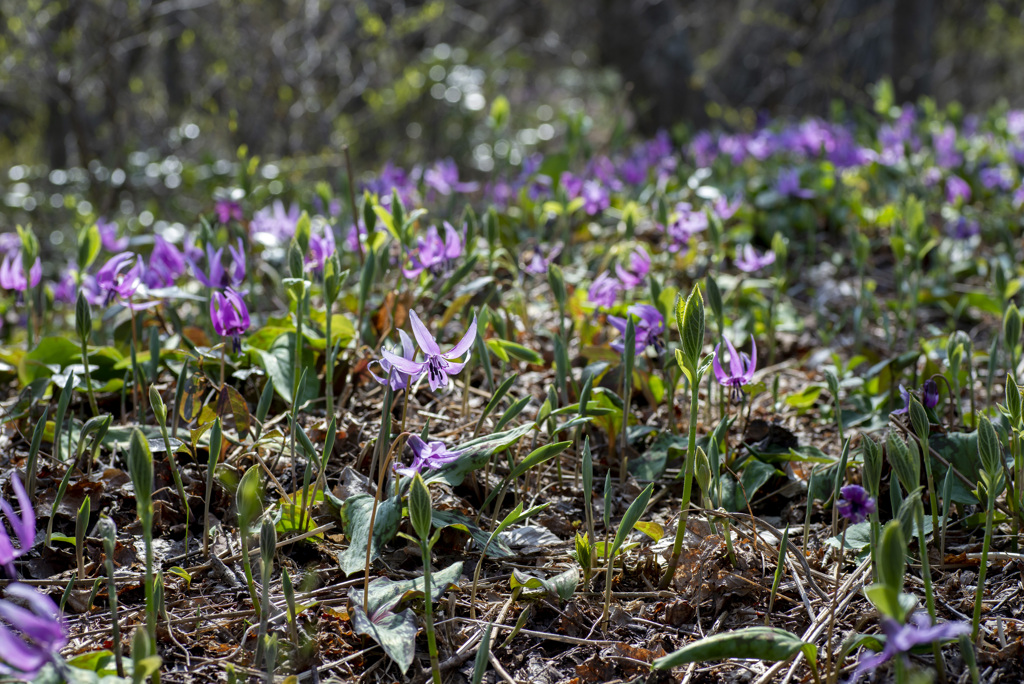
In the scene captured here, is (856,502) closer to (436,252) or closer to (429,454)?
(429,454)

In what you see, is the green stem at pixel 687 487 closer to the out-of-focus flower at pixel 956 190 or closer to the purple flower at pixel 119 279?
the purple flower at pixel 119 279

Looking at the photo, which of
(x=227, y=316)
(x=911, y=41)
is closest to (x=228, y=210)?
(x=227, y=316)

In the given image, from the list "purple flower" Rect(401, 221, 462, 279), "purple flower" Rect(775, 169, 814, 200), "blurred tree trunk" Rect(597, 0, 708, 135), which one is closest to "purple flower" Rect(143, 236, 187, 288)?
"purple flower" Rect(401, 221, 462, 279)

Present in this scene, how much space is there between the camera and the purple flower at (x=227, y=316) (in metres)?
1.78

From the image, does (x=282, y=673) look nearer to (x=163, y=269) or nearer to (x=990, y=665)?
(x=990, y=665)

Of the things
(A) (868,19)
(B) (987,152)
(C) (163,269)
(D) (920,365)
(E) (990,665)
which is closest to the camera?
(E) (990,665)

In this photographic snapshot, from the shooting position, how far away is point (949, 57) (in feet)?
40.1

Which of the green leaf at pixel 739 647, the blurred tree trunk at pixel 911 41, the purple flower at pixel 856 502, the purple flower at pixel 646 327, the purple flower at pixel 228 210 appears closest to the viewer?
the green leaf at pixel 739 647

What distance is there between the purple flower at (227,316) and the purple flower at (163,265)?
0.50 meters

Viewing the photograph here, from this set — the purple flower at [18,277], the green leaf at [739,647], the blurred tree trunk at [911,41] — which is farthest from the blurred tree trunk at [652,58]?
the green leaf at [739,647]

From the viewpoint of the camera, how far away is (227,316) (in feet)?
5.96

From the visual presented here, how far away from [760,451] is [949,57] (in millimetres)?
12606

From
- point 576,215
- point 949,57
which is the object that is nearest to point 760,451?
point 576,215

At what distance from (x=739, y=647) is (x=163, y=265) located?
68.9 inches
